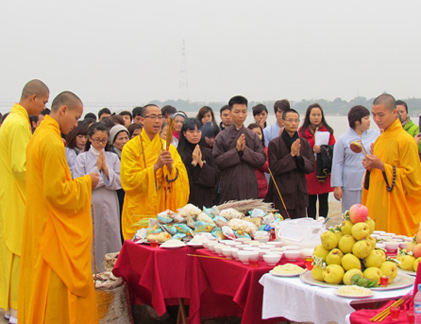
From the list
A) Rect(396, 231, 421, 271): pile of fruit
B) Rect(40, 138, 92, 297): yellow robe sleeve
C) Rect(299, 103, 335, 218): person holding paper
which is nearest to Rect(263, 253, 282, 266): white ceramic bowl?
Rect(396, 231, 421, 271): pile of fruit

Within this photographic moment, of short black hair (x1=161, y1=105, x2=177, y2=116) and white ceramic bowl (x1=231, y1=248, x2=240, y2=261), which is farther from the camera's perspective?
short black hair (x1=161, y1=105, x2=177, y2=116)

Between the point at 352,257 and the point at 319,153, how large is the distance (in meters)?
4.79

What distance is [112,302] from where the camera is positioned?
460cm

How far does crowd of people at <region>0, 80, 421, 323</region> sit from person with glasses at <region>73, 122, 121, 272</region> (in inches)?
0.5

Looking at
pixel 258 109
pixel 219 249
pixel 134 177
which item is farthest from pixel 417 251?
pixel 258 109

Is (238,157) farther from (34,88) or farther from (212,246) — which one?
(212,246)

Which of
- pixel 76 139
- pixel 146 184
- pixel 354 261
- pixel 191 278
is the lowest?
pixel 191 278

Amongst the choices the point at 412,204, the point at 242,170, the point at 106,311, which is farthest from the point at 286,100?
the point at 106,311

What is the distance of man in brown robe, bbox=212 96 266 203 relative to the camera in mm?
6551

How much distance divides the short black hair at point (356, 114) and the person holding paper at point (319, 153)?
631 mm

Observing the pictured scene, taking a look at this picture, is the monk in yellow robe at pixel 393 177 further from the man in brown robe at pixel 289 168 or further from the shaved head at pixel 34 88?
the shaved head at pixel 34 88

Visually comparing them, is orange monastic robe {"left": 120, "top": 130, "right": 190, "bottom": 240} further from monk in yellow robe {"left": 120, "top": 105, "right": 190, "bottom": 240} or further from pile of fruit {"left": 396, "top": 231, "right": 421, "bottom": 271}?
pile of fruit {"left": 396, "top": 231, "right": 421, "bottom": 271}

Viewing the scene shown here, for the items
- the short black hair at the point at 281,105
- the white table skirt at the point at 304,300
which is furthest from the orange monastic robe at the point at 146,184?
the short black hair at the point at 281,105

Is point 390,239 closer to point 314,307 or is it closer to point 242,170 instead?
point 314,307
